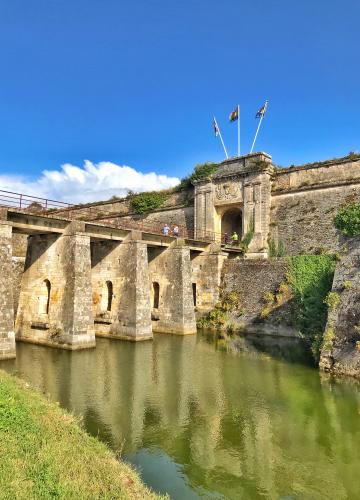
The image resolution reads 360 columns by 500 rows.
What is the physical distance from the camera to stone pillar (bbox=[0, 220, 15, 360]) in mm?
15070

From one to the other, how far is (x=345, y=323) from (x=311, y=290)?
21.0 ft

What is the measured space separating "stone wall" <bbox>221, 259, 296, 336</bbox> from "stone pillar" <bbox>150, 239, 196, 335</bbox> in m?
3.35

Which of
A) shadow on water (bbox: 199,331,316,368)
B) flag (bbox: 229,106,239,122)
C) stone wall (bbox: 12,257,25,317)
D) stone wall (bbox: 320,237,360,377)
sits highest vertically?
flag (bbox: 229,106,239,122)

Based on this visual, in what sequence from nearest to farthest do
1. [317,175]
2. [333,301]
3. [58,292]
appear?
[333,301]
[58,292]
[317,175]

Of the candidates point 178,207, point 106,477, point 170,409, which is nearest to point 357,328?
point 170,409

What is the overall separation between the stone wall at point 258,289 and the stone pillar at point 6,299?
43.1 ft

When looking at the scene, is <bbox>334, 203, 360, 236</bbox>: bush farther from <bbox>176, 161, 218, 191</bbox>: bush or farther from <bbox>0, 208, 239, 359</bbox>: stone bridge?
<bbox>176, 161, 218, 191</bbox>: bush

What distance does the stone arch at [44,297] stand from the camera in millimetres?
19328

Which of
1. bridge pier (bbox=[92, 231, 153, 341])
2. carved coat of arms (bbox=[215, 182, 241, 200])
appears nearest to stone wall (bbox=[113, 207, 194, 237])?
carved coat of arms (bbox=[215, 182, 241, 200])

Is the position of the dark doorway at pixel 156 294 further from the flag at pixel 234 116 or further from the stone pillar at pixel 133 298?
the flag at pixel 234 116

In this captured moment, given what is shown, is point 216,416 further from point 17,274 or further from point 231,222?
point 231,222

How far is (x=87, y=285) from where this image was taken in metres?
18.6

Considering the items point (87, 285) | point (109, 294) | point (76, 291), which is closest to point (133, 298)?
point (109, 294)

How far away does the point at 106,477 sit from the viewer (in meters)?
5.82
